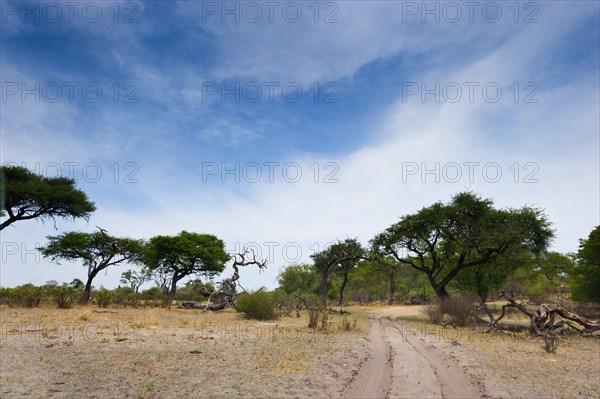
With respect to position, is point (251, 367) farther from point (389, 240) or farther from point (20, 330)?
point (389, 240)

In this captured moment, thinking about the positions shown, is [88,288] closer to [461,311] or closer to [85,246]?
[85,246]

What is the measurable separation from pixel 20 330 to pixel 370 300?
4102 centimetres

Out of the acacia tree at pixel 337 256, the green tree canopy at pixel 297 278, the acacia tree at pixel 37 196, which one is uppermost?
the acacia tree at pixel 37 196

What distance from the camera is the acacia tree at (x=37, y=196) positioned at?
23.9 m

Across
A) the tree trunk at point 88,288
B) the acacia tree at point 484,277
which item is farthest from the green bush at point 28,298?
the acacia tree at point 484,277

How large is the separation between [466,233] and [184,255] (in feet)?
78.8

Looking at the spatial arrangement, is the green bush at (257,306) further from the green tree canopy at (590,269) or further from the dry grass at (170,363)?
the green tree canopy at (590,269)

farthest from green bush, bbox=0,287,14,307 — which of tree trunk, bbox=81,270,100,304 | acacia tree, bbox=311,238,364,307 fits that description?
acacia tree, bbox=311,238,364,307

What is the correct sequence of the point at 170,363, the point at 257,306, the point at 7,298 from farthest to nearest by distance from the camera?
the point at 7,298 → the point at 257,306 → the point at 170,363

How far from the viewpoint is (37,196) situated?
24281mm

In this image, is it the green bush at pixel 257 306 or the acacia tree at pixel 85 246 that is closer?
the green bush at pixel 257 306

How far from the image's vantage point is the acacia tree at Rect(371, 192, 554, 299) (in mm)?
22328

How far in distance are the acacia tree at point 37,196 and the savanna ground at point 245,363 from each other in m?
12.6

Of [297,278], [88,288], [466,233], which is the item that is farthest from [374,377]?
[297,278]
